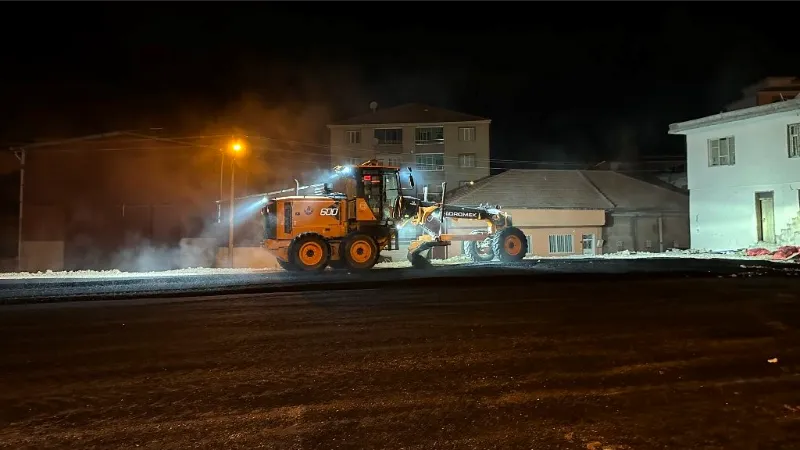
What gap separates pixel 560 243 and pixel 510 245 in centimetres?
1507

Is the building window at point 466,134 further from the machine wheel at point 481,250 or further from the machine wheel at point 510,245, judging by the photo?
the machine wheel at point 510,245

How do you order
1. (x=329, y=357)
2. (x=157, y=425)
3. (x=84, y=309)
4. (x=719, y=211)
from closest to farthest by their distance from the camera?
(x=157, y=425) < (x=329, y=357) < (x=84, y=309) < (x=719, y=211)

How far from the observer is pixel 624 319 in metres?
8.29

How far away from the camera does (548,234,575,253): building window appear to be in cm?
3453

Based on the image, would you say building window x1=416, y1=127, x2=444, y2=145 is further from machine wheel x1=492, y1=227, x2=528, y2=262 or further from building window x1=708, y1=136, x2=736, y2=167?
machine wheel x1=492, y1=227, x2=528, y2=262

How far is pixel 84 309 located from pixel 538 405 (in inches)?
323

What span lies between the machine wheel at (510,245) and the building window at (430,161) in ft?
89.8

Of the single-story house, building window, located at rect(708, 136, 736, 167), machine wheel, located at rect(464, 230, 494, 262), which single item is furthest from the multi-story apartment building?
machine wheel, located at rect(464, 230, 494, 262)

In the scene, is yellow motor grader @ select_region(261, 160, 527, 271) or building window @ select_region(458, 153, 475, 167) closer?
yellow motor grader @ select_region(261, 160, 527, 271)

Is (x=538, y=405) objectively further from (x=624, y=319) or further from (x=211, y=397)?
(x=624, y=319)

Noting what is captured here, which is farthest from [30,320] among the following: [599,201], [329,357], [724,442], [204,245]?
[599,201]

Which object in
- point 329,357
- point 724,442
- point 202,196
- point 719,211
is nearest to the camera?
point 724,442

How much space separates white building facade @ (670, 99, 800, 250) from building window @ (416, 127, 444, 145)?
21.7m

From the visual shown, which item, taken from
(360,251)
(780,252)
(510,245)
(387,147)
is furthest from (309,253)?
(387,147)
